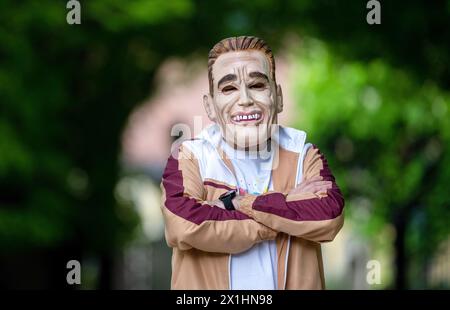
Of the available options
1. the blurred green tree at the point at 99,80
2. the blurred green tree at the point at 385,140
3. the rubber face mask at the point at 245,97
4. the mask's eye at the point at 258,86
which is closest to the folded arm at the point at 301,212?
the rubber face mask at the point at 245,97

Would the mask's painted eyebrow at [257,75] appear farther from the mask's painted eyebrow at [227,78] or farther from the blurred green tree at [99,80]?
the blurred green tree at [99,80]

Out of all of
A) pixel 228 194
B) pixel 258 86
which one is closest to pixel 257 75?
pixel 258 86

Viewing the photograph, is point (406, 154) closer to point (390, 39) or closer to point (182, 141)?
point (390, 39)

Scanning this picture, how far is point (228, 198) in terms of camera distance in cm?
296

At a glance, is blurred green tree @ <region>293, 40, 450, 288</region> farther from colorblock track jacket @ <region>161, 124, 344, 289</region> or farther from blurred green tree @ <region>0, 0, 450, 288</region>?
colorblock track jacket @ <region>161, 124, 344, 289</region>

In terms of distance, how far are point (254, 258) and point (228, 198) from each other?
214 millimetres

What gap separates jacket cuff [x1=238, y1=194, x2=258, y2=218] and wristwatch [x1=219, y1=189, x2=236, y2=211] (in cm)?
3

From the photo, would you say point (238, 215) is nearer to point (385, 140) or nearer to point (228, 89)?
point (228, 89)

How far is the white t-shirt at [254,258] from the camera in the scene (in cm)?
294

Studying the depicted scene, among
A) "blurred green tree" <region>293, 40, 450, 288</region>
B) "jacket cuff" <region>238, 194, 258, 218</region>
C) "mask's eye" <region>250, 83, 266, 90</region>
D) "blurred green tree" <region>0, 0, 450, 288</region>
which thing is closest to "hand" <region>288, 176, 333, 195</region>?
"jacket cuff" <region>238, 194, 258, 218</region>

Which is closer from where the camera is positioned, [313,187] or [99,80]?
[313,187]

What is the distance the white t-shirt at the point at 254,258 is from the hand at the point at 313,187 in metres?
0.10

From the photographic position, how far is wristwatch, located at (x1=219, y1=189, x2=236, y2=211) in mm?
2943
